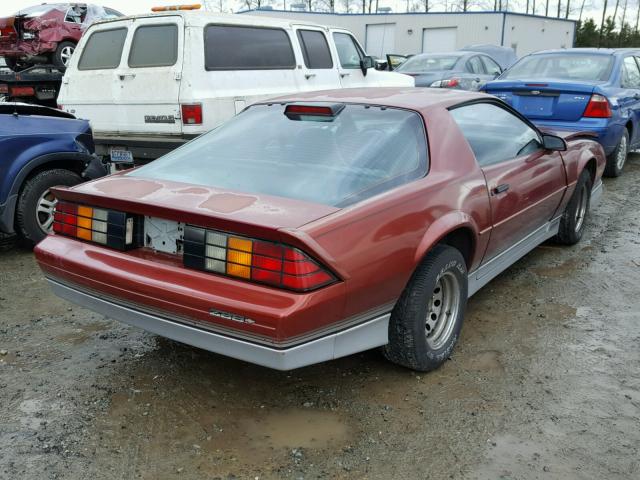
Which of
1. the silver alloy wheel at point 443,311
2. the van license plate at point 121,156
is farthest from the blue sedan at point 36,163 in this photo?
the silver alloy wheel at point 443,311

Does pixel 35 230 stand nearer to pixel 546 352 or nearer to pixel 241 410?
pixel 241 410

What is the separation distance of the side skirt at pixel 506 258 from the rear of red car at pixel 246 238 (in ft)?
2.83

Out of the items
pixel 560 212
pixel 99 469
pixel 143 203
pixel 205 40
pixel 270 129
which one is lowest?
pixel 99 469

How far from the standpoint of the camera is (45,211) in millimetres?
5105

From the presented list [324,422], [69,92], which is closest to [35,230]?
Result: [69,92]

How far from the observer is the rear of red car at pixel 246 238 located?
2.35 m

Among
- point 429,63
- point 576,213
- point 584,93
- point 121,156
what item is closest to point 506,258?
point 576,213

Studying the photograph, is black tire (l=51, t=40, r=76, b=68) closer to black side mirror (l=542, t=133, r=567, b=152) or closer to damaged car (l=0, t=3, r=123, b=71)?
damaged car (l=0, t=3, r=123, b=71)

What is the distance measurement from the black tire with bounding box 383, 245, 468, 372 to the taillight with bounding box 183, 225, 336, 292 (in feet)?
1.99

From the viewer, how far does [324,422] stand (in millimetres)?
2723

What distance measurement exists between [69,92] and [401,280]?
5814 mm

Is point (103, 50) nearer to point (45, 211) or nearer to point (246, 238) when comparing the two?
point (45, 211)

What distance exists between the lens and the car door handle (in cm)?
348

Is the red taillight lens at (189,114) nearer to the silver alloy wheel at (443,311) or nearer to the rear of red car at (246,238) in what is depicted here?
the rear of red car at (246,238)
